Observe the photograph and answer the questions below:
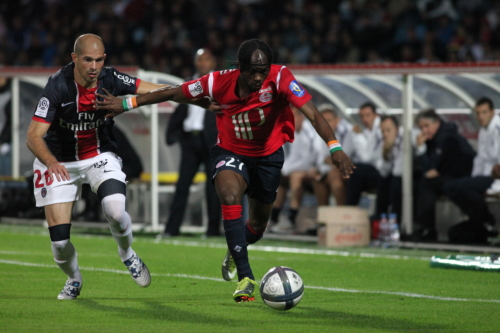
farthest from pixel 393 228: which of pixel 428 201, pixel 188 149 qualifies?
pixel 188 149

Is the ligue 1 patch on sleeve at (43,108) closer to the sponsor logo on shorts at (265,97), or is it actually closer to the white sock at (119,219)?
the white sock at (119,219)

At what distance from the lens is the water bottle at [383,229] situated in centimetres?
1248

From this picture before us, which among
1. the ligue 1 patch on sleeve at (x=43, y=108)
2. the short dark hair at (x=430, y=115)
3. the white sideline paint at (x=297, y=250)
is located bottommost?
the white sideline paint at (x=297, y=250)

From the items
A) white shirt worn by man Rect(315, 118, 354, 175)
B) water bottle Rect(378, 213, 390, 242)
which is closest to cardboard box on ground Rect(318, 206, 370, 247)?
water bottle Rect(378, 213, 390, 242)

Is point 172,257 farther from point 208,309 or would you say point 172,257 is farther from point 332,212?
point 208,309

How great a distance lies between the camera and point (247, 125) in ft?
24.6

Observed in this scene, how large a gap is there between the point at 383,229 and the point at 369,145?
155 centimetres

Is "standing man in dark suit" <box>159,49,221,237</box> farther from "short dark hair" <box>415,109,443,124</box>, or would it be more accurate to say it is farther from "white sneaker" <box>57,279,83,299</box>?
"white sneaker" <box>57,279,83,299</box>

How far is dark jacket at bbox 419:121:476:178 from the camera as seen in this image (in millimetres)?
12016

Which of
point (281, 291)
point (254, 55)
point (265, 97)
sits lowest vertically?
point (281, 291)

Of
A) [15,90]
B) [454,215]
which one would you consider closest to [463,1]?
[454,215]

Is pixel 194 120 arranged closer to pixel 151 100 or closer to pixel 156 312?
pixel 151 100

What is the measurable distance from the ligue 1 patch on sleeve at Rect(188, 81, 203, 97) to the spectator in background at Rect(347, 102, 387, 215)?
19.9 feet

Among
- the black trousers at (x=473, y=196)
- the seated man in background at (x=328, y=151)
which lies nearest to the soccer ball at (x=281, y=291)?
the black trousers at (x=473, y=196)
